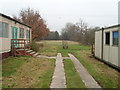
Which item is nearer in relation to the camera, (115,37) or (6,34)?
(115,37)

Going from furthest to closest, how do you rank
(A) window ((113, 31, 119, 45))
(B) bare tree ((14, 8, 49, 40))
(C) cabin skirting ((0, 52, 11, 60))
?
(B) bare tree ((14, 8, 49, 40))
(C) cabin skirting ((0, 52, 11, 60))
(A) window ((113, 31, 119, 45))

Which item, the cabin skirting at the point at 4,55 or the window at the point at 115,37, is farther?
the cabin skirting at the point at 4,55

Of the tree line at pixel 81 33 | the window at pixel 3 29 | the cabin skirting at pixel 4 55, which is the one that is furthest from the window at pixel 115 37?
the tree line at pixel 81 33

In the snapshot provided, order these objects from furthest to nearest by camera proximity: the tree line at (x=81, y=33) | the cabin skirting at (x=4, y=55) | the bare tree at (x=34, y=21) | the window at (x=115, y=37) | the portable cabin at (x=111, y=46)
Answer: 1. the tree line at (x=81, y=33)
2. the bare tree at (x=34, y=21)
3. the cabin skirting at (x=4, y=55)
4. the window at (x=115, y=37)
5. the portable cabin at (x=111, y=46)

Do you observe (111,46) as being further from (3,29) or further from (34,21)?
(34,21)

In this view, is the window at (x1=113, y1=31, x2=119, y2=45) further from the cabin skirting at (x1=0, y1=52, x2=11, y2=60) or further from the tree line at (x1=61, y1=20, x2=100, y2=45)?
the tree line at (x1=61, y1=20, x2=100, y2=45)

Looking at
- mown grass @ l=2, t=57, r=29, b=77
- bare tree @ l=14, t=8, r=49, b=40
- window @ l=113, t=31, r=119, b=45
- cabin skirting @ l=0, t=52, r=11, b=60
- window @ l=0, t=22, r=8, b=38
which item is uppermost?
bare tree @ l=14, t=8, r=49, b=40

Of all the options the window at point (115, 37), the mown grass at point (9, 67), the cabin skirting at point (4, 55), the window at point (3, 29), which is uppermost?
the window at point (3, 29)

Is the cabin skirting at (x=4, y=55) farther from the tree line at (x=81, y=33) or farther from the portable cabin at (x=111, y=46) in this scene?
the tree line at (x=81, y=33)

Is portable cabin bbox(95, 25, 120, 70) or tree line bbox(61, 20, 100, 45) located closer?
portable cabin bbox(95, 25, 120, 70)

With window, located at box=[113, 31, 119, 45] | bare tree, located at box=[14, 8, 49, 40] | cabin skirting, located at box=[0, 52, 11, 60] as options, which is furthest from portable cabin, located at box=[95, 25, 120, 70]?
bare tree, located at box=[14, 8, 49, 40]

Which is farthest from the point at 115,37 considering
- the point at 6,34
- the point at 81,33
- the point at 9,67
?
the point at 81,33

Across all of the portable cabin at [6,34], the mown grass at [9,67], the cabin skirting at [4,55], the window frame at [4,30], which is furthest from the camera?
the window frame at [4,30]

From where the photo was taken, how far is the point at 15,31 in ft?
43.5
